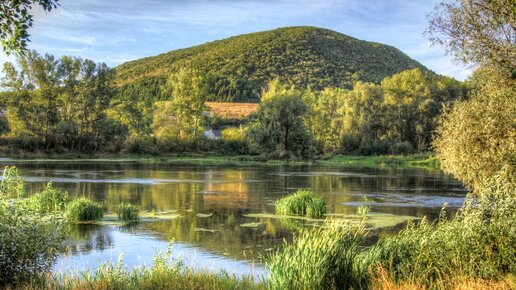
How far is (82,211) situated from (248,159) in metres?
56.1

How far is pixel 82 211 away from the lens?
23.8 meters

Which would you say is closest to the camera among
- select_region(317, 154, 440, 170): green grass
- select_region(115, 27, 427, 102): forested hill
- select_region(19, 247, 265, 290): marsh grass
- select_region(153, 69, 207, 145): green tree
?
select_region(19, 247, 265, 290): marsh grass

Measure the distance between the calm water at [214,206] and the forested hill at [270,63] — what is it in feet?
349

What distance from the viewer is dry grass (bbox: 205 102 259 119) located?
142637 millimetres

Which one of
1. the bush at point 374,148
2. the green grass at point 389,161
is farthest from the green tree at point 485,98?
the bush at point 374,148

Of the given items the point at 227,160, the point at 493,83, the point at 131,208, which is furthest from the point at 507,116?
the point at 227,160

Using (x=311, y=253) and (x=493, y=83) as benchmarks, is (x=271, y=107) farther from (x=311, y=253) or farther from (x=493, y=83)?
(x=311, y=253)

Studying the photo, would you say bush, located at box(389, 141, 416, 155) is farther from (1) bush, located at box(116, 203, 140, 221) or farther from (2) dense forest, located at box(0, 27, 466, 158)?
(1) bush, located at box(116, 203, 140, 221)

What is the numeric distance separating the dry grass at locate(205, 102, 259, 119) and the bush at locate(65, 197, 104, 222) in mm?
115181

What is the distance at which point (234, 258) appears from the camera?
17.3 metres

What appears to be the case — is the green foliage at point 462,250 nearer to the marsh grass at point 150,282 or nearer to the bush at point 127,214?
the marsh grass at point 150,282

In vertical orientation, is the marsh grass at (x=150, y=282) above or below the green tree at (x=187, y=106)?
below

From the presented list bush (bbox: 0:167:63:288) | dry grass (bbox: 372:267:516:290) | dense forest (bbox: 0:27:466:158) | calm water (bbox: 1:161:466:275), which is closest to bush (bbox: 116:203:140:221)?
calm water (bbox: 1:161:466:275)

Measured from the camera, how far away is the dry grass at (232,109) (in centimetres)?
14264
